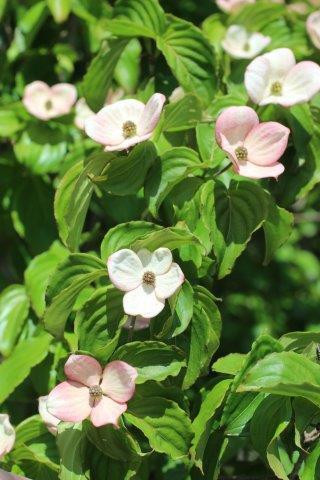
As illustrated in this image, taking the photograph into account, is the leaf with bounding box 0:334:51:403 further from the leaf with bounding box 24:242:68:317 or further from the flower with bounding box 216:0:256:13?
the flower with bounding box 216:0:256:13

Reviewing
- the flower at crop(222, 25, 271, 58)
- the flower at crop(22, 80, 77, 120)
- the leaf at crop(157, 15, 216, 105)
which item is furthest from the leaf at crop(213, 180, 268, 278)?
the flower at crop(22, 80, 77, 120)

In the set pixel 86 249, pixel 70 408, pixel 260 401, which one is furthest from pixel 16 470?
pixel 86 249

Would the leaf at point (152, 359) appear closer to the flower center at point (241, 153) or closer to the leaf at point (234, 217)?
the leaf at point (234, 217)

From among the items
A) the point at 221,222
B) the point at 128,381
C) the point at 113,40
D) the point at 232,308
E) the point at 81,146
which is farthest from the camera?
the point at 232,308

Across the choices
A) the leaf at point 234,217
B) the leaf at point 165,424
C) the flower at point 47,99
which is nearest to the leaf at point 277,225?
the leaf at point 234,217

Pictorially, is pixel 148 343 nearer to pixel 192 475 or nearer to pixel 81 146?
pixel 192 475

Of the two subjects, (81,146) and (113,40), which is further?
(81,146)
